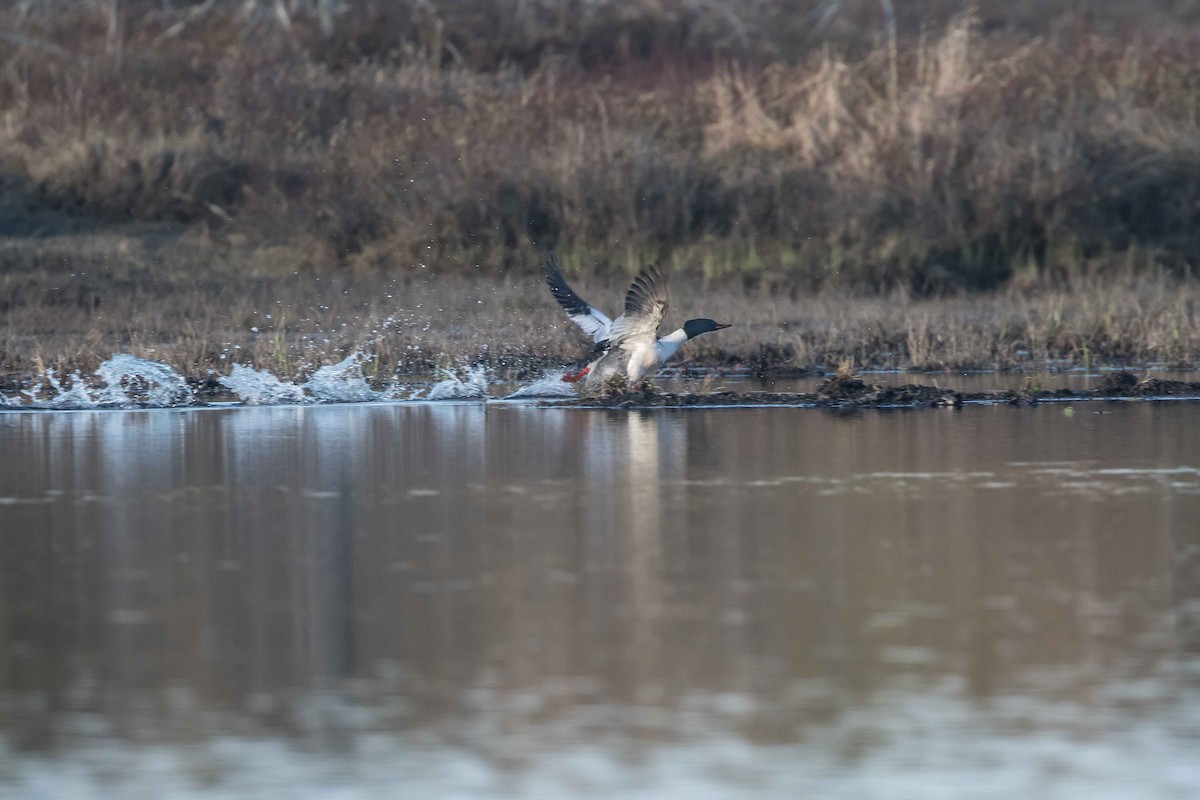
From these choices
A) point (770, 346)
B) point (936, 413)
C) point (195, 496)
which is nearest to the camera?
point (195, 496)

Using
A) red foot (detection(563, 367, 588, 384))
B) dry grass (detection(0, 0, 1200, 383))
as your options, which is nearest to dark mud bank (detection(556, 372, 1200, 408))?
red foot (detection(563, 367, 588, 384))

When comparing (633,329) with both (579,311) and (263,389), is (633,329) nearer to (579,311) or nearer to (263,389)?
(579,311)

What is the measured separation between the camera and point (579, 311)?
477 inches

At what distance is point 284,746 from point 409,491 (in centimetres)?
371

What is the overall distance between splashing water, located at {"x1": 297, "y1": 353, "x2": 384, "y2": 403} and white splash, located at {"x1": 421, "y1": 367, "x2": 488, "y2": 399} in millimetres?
328

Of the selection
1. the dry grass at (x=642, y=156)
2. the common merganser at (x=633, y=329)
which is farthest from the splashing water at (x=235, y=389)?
the dry grass at (x=642, y=156)

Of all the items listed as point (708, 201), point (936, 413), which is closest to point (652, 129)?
point (708, 201)

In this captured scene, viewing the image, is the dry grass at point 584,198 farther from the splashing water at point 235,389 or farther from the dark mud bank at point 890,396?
the dark mud bank at point 890,396

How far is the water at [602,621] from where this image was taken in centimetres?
478

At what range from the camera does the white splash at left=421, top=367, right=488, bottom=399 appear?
1225 centimetres

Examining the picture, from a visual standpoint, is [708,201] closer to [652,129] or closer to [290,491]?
[652,129]

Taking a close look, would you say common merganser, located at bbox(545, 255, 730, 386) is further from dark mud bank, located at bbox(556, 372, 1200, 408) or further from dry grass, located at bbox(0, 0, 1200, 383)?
dry grass, located at bbox(0, 0, 1200, 383)

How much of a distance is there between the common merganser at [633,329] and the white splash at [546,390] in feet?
0.33

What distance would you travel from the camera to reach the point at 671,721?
199 inches
